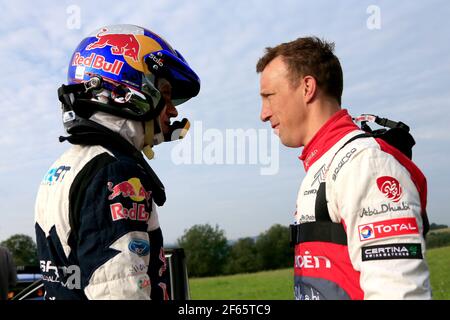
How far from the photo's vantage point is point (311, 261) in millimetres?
3014

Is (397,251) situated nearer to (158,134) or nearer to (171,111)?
(158,134)

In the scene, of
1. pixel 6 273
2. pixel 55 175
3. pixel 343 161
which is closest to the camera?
pixel 343 161

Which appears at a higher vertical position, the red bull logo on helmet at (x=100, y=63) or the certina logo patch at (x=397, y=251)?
the red bull logo on helmet at (x=100, y=63)

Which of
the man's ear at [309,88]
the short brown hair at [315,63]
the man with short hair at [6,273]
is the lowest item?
the man with short hair at [6,273]

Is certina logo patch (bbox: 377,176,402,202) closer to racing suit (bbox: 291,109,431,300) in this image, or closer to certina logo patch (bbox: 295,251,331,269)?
racing suit (bbox: 291,109,431,300)

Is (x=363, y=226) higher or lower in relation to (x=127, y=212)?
lower

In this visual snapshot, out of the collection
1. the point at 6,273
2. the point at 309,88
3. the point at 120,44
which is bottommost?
the point at 6,273

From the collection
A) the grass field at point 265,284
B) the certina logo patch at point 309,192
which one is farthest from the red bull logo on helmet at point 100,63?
the grass field at point 265,284

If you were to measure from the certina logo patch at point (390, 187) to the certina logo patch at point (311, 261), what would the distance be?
56 centimetres

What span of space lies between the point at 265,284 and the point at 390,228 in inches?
1627

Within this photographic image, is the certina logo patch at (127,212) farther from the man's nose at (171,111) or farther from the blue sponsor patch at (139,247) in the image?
the man's nose at (171,111)

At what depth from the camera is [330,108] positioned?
347 centimetres

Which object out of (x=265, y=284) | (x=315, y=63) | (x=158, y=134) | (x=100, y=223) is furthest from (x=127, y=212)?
(x=265, y=284)

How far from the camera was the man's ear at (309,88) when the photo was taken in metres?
3.47
